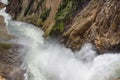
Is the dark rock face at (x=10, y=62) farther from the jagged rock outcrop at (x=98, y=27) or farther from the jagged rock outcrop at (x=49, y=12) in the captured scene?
the jagged rock outcrop at (x=49, y=12)

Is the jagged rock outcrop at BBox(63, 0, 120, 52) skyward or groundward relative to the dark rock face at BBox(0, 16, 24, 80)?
skyward

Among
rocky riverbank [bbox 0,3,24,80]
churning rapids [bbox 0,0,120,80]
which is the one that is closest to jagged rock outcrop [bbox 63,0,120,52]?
churning rapids [bbox 0,0,120,80]

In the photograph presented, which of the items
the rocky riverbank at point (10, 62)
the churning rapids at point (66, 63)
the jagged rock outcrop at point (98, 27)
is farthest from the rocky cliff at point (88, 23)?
the rocky riverbank at point (10, 62)

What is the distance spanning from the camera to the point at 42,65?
90.4 ft

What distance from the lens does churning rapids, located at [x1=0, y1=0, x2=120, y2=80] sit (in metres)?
23.5

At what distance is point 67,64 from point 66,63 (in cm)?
38

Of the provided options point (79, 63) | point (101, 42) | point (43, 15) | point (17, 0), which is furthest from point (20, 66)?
point (17, 0)

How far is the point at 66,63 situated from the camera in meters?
28.0

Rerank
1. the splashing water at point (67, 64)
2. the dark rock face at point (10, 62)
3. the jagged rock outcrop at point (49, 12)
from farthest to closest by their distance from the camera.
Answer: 1. the jagged rock outcrop at point (49, 12)
2. the dark rock face at point (10, 62)
3. the splashing water at point (67, 64)

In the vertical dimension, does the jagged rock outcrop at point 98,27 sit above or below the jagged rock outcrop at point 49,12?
below

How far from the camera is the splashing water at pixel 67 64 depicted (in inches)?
925

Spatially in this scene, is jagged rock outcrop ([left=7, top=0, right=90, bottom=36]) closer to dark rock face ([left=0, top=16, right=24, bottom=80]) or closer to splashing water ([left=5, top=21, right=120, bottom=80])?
splashing water ([left=5, top=21, right=120, bottom=80])

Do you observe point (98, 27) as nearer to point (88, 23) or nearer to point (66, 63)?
point (88, 23)

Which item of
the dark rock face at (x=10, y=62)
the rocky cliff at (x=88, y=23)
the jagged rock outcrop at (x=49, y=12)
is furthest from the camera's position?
the jagged rock outcrop at (x=49, y=12)
